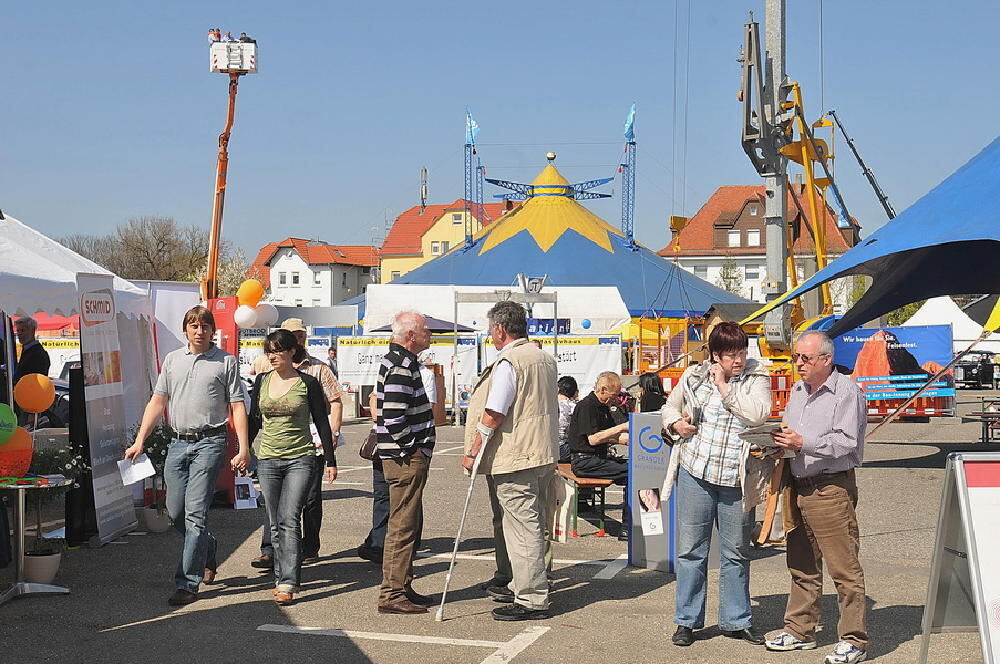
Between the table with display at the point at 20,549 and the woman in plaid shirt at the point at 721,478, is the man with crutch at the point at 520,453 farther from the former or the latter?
the table with display at the point at 20,549

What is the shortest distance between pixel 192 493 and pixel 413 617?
1660 mm

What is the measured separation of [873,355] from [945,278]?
12.1 m

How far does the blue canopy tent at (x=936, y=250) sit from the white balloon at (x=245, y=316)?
19.1ft

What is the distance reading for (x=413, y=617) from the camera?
7172mm

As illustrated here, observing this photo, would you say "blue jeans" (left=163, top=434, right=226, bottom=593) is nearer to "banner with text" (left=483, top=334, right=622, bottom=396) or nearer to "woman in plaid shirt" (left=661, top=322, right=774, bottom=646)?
"woman in plaid shirt" (left=661, top=322, right=774, bottom=646)

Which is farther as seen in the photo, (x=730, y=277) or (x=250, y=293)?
(x=730, y=277)

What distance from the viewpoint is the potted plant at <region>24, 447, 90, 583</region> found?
7.86 meters

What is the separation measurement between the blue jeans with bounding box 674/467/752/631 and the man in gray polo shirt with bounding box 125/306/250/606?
2925 mm

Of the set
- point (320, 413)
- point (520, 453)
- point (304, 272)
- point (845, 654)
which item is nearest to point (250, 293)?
point (320, 413)

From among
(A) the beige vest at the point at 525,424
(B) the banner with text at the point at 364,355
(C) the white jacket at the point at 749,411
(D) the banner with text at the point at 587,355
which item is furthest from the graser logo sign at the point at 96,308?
(B) the banner with text at the point at 364,355

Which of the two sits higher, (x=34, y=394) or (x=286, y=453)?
(x=34, y=394)

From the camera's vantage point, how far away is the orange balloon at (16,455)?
7.69 metres

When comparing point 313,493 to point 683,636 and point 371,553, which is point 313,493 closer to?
point 371,553

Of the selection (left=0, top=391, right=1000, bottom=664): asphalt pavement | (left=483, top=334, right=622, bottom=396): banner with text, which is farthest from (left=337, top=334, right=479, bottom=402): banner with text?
(left=0, top=391, right=1000, bottom=664): asphalt pavement
